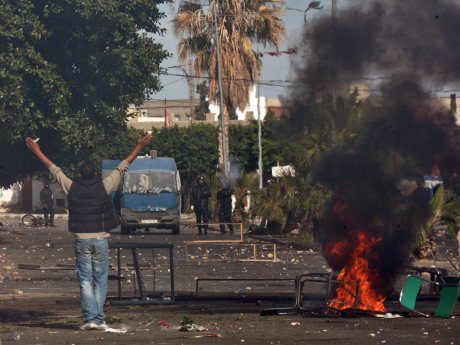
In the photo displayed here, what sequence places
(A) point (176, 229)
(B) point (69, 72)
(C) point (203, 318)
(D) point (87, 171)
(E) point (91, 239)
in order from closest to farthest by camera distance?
(E) point (91, 239) → (D) point (87, 171) → (C) point (203, 318) → (A) point (176, 229) → (B) point (69, 72)

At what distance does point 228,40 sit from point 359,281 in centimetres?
3686

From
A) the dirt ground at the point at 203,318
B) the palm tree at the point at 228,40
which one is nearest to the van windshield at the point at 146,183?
the palm tree at the point at 228,40

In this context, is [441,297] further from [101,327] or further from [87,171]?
[87,171]

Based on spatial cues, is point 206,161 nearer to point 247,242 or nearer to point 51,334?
point 247,242

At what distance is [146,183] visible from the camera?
40.5 metres

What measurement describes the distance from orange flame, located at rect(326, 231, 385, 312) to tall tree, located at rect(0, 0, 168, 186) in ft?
86.6

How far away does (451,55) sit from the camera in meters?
14.7

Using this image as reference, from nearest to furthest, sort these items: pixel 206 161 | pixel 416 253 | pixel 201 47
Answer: pixel 416 253
pixel 201 47
pixel 206 161

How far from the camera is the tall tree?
1548 inches

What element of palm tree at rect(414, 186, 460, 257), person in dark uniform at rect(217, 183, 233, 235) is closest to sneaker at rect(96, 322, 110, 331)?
palm tree at rect(414, 186, 460, 257)

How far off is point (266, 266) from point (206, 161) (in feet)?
131

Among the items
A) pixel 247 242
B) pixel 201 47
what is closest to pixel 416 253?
pixel 247 242

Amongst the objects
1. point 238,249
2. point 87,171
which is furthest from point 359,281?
point 238,249

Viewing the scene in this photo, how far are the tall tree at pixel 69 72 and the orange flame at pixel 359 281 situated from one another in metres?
26.4
